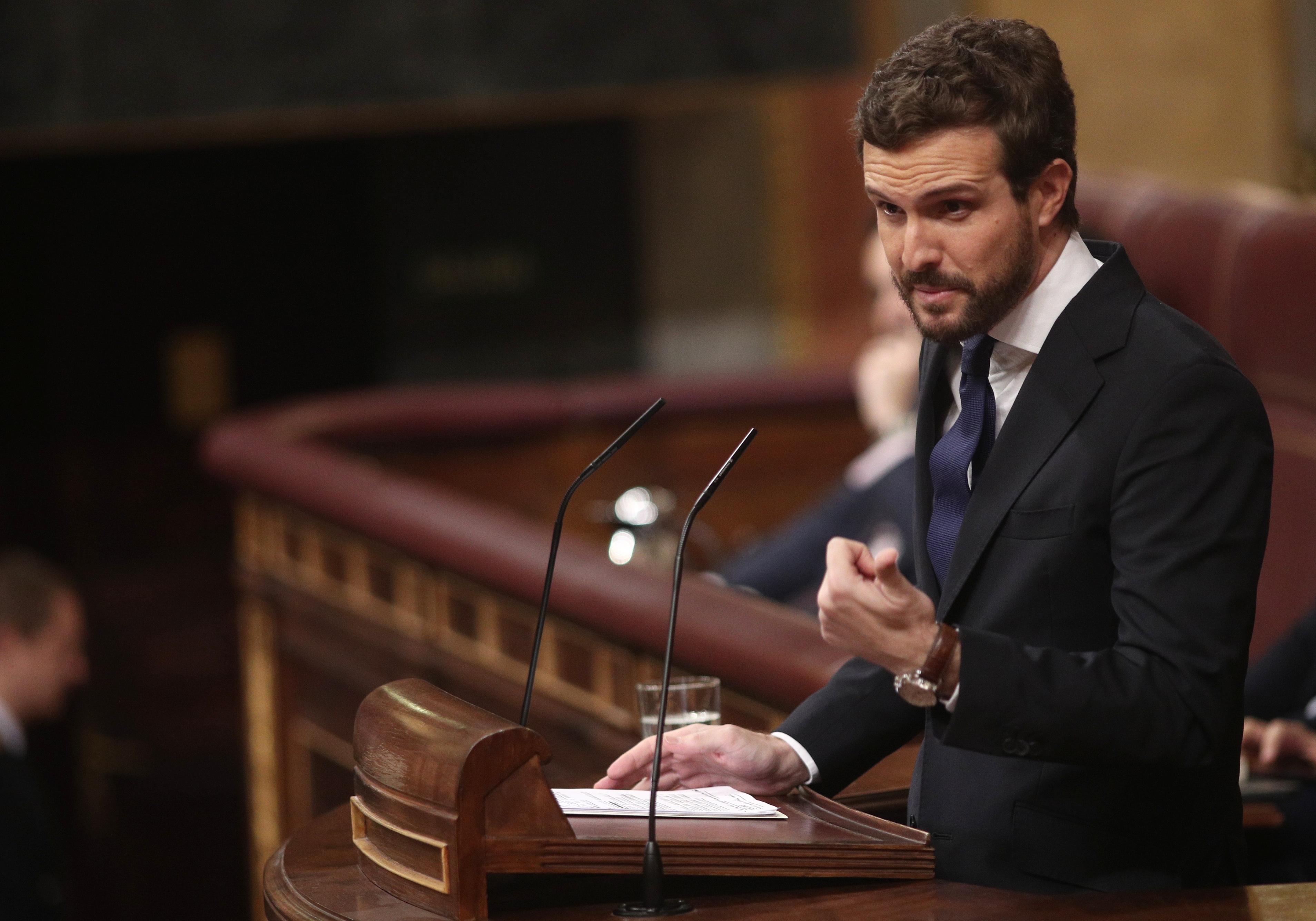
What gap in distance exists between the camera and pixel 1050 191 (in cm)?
150

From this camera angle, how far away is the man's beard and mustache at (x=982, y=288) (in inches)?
58.3

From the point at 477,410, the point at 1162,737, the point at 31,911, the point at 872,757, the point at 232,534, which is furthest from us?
the point at 232,534

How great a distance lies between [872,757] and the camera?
169 cm

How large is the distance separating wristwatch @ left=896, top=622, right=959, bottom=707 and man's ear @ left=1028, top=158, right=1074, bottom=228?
380 millimetres

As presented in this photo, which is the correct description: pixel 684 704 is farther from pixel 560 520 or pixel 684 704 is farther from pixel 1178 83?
pixel 1178 83

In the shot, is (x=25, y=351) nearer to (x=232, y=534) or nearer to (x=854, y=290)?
(x=232, y=534)

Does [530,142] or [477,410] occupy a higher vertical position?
[530,142]

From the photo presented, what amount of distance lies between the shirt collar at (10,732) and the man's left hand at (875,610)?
142 inches

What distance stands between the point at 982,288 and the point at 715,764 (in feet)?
1.60

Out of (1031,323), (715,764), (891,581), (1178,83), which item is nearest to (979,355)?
(1031,323)

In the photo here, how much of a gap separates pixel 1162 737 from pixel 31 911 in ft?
11.2

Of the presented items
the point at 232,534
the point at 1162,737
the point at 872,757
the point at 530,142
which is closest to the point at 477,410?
the point at 530,142

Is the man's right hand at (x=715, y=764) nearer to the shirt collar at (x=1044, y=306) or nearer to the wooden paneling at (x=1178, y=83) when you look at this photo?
the shirt collar at (x=1044, y=306)

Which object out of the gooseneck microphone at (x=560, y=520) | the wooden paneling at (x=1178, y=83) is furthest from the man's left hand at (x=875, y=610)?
the wooden paneling at (x=1178, y=83)
